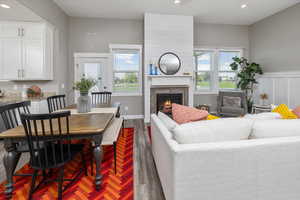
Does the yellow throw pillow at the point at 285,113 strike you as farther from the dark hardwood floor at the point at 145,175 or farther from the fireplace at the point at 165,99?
the fireplace at the point at 165,99

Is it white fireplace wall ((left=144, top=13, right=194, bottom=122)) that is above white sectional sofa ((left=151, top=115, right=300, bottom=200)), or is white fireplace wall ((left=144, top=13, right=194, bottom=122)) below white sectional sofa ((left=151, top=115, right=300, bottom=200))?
above

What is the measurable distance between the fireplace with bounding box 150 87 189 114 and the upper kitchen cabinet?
9.42 feet

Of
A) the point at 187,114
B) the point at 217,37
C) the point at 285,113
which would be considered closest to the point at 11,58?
the point at 187,114

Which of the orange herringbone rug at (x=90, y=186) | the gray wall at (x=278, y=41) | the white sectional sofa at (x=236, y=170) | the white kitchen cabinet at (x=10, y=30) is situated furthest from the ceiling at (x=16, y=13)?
the gray wall at (x=278, y=41)

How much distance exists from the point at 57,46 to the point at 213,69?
4.82 m

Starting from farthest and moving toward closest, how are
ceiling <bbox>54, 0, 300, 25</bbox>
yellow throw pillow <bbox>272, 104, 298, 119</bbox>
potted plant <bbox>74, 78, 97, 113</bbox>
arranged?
1. ceiling <bbox>54, 0, 300, 25</bbox>
2. potted plant <bbox>74, 78, 97, 113</bbox>
3. yellow throw pillow <bbox>272, 104, 298, 119</bbox>

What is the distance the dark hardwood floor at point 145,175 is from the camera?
1638mm

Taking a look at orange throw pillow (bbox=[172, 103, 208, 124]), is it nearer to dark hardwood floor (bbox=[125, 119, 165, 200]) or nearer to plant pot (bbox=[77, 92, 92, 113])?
dark hardwood floor (bbox=[125, 119, 165, 200])

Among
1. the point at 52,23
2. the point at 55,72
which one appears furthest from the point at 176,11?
the point at 55,72

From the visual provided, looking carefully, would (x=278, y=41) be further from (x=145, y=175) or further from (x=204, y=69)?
(x=145, y=175)

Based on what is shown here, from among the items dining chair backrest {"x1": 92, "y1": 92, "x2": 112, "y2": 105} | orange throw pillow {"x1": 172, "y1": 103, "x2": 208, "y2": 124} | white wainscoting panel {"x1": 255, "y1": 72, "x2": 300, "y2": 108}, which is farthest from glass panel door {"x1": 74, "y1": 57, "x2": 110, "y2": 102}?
white wainscoting panel {"x1": 255, "y1": 72, "x2": 300, "y2": 108}

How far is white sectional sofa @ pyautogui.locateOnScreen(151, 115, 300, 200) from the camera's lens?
1.15 m

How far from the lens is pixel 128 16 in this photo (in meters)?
4.66

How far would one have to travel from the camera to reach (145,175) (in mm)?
1974
